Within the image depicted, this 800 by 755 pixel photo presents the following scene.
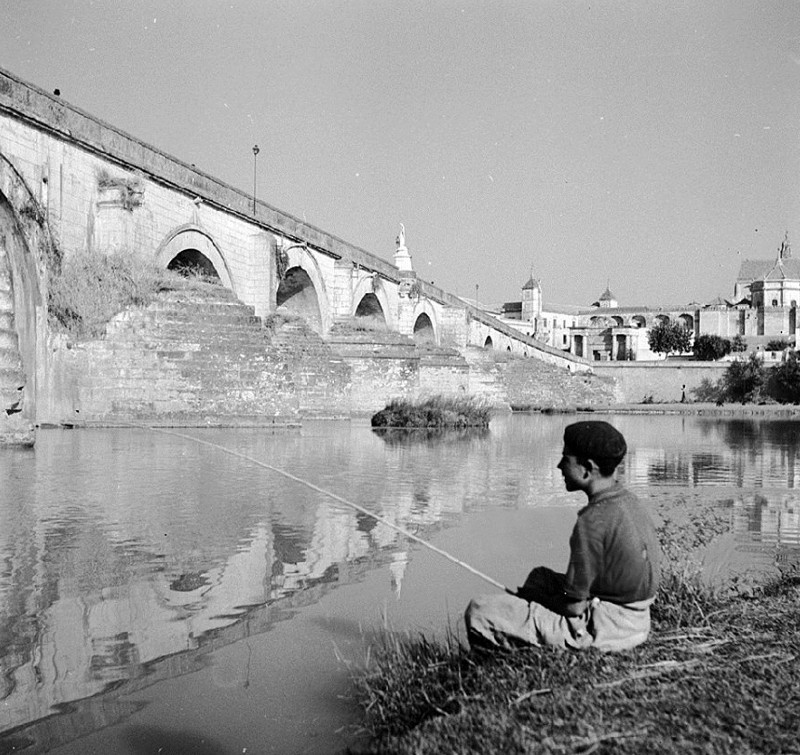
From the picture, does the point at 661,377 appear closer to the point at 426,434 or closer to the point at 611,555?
the point at 426,434

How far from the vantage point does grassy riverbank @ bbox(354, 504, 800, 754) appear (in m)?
2.60

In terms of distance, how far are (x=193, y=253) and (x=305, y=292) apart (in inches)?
339

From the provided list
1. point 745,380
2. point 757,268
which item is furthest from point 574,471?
point 757,268

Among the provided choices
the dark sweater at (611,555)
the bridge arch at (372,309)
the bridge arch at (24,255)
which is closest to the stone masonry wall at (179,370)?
the bridge arch at (24,255)

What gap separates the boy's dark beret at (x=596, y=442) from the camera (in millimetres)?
3445

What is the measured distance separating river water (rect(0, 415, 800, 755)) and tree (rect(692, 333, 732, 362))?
292 ft

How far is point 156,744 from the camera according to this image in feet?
10.9

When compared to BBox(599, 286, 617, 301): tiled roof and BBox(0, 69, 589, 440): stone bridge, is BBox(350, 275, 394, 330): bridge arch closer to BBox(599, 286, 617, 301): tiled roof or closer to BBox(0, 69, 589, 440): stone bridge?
BBox(0, 69, 589, 440): stone bridge

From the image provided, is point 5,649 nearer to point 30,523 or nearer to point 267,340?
point 30,523

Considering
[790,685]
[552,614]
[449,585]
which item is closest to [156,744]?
[552,614]

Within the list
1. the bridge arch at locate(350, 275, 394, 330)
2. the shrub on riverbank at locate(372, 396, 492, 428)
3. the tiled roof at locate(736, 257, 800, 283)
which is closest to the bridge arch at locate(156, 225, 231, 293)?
the shrub on riverbank at locate(372, 396, 492, 428)

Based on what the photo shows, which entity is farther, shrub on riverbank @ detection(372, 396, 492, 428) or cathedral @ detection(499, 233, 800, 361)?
cathedral @ detection(499, 233, 800, 361)

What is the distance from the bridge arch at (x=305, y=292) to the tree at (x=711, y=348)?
72.9m

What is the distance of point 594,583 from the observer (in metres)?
3.40
